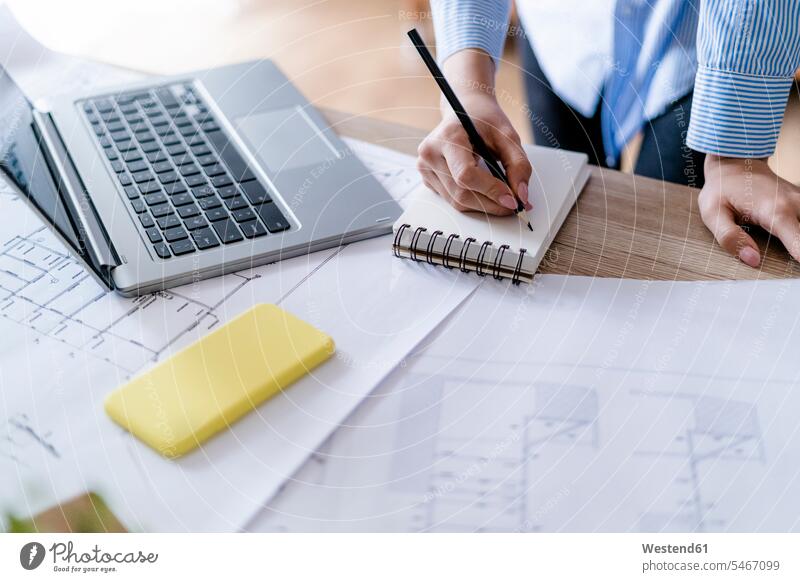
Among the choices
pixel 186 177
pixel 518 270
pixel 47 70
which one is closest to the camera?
pixel 518 270

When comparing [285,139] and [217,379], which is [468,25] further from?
[217,379]

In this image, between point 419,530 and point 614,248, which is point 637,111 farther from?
point 419,530

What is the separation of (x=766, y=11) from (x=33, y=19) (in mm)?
1126

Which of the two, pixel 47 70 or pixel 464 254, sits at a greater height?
pixel 47 70

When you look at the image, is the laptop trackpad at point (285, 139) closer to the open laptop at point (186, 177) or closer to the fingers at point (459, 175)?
the open laptop at point (186, 177)

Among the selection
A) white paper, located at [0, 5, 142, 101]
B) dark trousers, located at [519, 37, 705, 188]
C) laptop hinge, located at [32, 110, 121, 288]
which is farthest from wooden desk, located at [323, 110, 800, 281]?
white paper, located at [0, 5, 142, 101]

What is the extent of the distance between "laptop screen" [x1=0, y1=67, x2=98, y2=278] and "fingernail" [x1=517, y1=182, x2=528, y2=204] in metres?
0.35

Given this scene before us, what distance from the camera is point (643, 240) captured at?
0.63 metres

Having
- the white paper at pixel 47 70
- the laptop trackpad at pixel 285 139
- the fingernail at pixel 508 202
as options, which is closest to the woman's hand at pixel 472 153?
the fingernail at pixel 508 202

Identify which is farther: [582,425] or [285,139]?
[285,139]

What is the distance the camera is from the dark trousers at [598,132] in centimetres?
79

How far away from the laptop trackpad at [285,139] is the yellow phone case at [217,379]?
0.71 feet

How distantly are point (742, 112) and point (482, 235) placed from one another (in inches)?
10.9

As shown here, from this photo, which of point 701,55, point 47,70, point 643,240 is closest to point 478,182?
point 643,240
